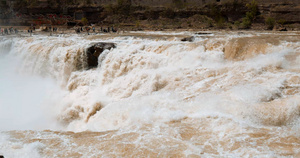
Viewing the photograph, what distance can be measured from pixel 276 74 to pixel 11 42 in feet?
46.9

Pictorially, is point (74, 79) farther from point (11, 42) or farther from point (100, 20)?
point (100, 20)

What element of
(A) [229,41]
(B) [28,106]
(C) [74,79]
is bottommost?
(B) [28,106]

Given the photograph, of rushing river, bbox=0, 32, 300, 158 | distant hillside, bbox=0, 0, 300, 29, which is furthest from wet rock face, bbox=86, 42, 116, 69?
distant hillside, bbox=0, 0, 300, 29

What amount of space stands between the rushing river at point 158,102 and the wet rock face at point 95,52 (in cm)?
22

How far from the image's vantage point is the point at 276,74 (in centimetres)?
658

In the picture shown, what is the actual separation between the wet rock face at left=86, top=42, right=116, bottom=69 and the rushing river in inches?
8.5

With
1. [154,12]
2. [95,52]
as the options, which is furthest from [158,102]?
[154,12]

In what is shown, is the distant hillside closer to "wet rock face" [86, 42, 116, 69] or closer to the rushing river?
"wet rock face" [86, 42, 116, 69]

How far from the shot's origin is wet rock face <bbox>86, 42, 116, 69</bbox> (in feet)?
35.4

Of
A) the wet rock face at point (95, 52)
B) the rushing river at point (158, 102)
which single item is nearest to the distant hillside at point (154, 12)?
the wet rock face at point (95, 52)

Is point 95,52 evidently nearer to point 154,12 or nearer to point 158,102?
point 158,102

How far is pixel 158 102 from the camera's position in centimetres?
635

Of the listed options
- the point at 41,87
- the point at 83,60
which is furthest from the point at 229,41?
the point at 41,87

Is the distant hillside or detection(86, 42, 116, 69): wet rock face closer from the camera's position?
detection(86, 42, 116, 69): wet rock face
